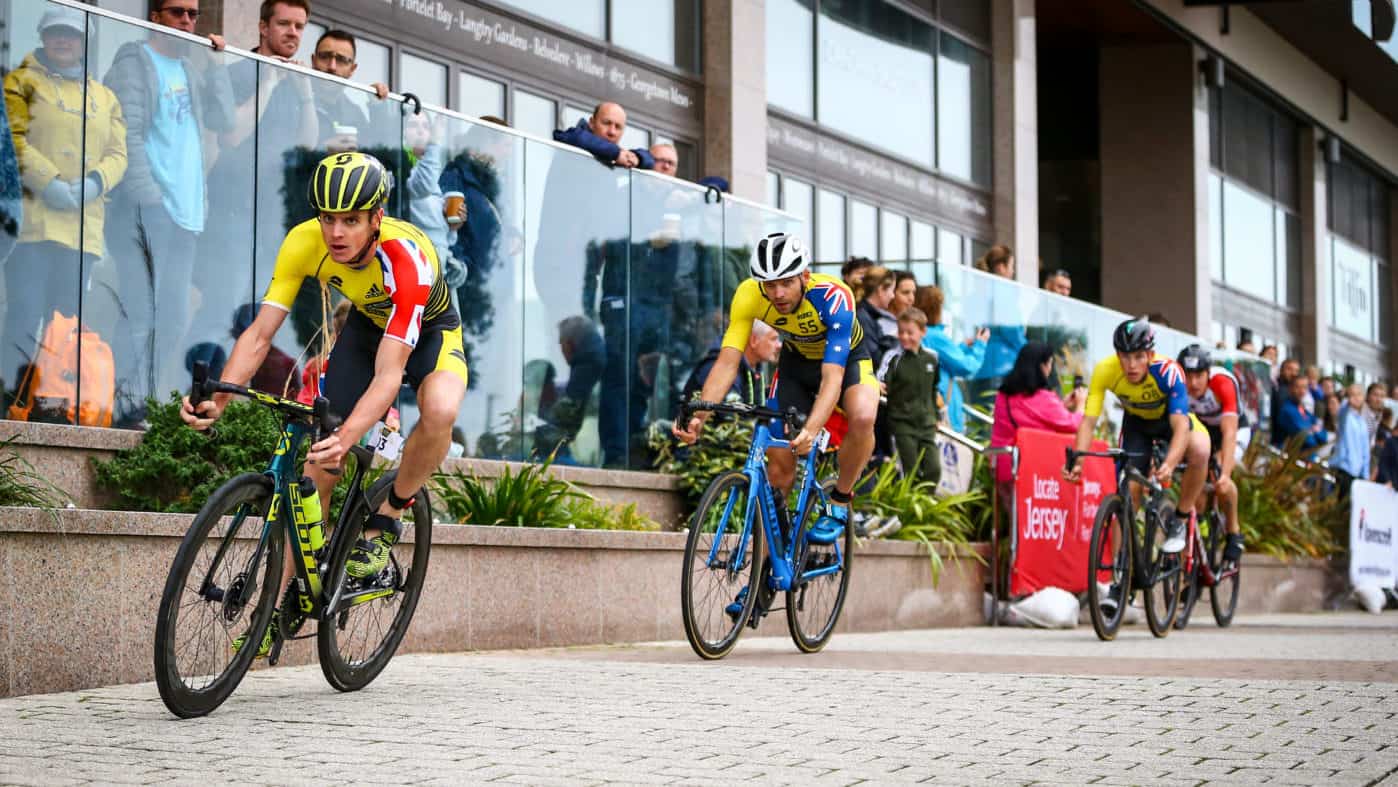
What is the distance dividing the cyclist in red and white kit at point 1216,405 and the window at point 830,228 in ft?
28.7

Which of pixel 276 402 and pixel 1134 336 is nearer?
pixel 276 402

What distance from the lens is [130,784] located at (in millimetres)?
4992

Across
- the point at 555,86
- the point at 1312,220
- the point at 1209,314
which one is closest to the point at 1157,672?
the point at 555,86

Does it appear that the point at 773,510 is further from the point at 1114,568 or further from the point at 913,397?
the point at 913,397

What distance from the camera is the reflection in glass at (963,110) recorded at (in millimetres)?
26859

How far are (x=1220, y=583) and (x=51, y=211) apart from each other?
10.2 meters

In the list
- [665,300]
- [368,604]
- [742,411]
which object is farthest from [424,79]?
[368,604]

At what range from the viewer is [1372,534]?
2150 centimetres

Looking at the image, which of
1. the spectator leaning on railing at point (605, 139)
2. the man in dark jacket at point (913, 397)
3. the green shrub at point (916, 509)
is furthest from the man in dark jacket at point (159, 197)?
the green shrub at point (916, 509)

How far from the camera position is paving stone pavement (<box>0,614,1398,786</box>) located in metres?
5.40

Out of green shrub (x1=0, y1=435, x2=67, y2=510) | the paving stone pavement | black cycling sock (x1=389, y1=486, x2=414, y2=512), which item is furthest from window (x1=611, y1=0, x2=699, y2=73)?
black cycling sock (x1=389, y1=486, x2=414, y2=512)

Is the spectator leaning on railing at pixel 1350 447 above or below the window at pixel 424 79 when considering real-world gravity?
below

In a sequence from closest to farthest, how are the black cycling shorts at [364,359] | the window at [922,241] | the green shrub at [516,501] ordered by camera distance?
1. the black cycling shorts at [364,359]
2. the green shrub at [516,501]
3. the window at [922,241]

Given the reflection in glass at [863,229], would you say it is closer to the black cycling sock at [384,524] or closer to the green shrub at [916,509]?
the green shrub at [916,509]
